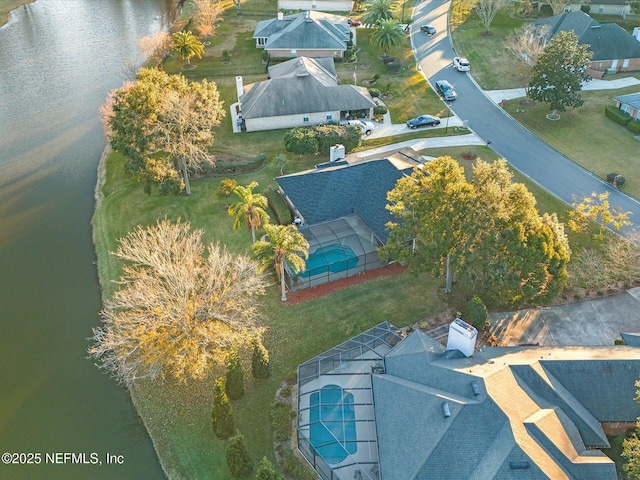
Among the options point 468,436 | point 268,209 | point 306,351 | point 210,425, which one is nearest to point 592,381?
point 468,436

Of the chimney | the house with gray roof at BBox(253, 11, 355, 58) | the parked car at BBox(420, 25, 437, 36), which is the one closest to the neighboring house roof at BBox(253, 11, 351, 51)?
the house with gray roof at BBox(253, 11, 355, 58)

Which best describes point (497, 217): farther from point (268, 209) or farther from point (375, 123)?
point (375, 123)

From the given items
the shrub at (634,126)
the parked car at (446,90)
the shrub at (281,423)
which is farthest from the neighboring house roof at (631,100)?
the shrub at (281,423)

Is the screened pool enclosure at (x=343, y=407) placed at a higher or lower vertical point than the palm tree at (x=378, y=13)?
lower

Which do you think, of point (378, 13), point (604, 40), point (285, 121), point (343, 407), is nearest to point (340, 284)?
point (343, 407)

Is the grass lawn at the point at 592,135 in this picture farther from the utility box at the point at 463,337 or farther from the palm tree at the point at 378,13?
the utility box at the point at 463,337

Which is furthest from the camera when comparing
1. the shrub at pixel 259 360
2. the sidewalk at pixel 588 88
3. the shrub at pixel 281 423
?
the sidewalk at pixel 588 88

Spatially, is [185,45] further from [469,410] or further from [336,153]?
[469,410]

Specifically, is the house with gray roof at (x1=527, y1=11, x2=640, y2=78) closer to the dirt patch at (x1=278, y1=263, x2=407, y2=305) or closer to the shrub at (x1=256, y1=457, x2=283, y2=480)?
the dirt patch at (x1=278, y1=263, x2=407, y2=305)
